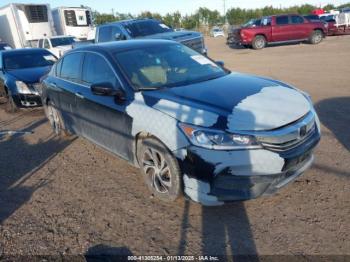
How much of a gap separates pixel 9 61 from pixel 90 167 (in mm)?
6251

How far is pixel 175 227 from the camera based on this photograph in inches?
143

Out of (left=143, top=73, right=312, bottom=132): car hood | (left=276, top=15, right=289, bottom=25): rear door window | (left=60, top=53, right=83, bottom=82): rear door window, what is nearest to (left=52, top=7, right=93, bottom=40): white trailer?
(left=276, top=15, right=289, bottom=25): rear door window

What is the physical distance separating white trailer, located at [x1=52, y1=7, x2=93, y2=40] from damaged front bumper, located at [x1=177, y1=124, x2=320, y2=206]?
2142 cm

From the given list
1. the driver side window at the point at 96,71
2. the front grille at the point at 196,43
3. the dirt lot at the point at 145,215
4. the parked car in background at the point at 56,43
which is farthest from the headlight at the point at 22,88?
the parked car in background at the point at 56,43

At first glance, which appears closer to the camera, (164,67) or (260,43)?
(164,67)

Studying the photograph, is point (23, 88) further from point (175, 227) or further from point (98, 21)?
point (98, 21)

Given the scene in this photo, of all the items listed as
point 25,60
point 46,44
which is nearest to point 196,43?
point 25,60

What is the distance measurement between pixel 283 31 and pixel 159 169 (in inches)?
786

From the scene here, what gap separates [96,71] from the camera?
16.0 feet

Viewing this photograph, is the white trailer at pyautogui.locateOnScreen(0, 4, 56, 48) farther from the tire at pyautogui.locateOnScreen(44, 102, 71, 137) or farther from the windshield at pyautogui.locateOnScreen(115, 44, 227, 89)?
the windshield at pyautogui.locateOnScreen(115, 44, 227, 89)

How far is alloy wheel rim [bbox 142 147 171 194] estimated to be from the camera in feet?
12.7

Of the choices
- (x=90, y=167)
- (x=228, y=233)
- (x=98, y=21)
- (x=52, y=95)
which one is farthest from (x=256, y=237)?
(x=98, y=21)

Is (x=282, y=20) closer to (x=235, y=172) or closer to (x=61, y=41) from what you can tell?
(x=61, y=41)

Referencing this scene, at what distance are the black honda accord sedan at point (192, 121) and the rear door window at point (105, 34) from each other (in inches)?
331
